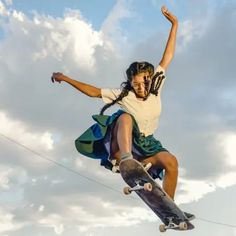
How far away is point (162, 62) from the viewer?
33.3 feet

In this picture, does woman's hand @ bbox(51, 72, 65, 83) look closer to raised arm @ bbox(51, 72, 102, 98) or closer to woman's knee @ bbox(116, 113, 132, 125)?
raised arm @ bbox(51, 72, 102, 98)

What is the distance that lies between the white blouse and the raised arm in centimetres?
13

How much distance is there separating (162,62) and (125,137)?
6.50ft

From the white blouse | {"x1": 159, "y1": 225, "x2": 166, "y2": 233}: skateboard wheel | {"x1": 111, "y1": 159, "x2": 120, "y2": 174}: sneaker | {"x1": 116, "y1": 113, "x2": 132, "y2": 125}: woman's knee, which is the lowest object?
{"x1": 159, "y1": 225, "x2": 166, "y2": 233}: skateboard wheel

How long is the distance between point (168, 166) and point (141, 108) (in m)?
1.18

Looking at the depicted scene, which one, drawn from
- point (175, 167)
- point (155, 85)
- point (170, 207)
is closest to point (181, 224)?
point (170, 207)

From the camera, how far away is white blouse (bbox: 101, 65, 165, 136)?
9500 millimetres

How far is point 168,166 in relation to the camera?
32.0 ft

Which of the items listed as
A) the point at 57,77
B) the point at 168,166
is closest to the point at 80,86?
the point at 57,77

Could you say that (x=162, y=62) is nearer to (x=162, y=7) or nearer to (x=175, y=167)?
(x=162, y=7)

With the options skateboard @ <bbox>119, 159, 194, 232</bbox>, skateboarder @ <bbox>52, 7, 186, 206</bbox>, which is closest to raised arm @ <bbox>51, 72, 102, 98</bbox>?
skateboarder @ <bbox>52, 7, 186, 206</bbox>

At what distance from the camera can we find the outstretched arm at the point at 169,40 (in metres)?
10.2

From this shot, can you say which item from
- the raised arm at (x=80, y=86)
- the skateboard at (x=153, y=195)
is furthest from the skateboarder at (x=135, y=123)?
the skateboard at (x=153, y=195)

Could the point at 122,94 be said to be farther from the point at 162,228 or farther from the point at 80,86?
the point at 162,228
